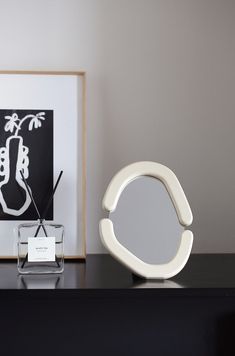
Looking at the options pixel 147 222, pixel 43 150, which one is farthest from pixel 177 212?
pixel 43 150

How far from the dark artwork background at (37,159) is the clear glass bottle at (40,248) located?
0.17ft

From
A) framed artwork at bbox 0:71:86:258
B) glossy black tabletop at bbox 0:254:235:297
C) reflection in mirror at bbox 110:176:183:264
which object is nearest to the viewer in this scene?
glossy black tabletop at bbox 0:254:235:297

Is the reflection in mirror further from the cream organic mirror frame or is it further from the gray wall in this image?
the gray wall

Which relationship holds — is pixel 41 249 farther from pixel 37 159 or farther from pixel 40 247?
pixel 37 159

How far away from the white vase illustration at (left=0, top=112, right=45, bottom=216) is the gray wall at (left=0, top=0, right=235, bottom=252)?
14 cm

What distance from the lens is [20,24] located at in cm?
132

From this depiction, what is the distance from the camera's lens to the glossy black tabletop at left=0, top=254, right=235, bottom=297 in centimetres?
99

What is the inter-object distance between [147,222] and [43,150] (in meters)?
0.28

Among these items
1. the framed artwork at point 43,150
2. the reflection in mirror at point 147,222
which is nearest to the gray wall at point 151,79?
the framed artwork at point 43,150

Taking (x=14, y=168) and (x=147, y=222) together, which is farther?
(x=14, y=168)

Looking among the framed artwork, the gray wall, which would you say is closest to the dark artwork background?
the framed artwork

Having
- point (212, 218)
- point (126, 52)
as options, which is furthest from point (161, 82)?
point (212, 218)

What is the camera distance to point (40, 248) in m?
1.12

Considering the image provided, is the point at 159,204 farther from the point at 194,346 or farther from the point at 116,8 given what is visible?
the point at 116,8
